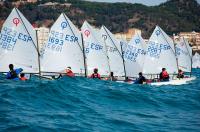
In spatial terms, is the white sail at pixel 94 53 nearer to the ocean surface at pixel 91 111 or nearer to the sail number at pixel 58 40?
the sail number at pixel 58 40

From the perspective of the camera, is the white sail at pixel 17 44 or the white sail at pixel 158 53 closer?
the white sail at pixel 17 44

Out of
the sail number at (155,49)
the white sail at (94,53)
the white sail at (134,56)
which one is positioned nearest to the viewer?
the white sail at (94,53)

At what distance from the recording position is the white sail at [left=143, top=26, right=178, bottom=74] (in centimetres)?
4031

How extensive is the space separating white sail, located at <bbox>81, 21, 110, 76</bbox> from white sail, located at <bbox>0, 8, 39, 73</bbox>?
21.9 ft

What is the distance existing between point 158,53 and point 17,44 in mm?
14897

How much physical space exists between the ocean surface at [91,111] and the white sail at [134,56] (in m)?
17.1

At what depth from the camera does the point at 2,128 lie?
41.8 ft

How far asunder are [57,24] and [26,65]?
5389mm

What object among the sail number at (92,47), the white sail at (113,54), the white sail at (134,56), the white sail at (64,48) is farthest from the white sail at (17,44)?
the white sail at (134,56)

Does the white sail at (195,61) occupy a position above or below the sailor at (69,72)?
above

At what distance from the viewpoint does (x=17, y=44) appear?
3231 centimetres

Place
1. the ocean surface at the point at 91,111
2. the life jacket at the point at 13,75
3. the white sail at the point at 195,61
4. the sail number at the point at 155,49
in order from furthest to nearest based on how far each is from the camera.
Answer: the white sail at the point at 195,61
the sail number at the point at 155,49
the life jacket at the point at 13,75
the ocean surface at the point at 91,111

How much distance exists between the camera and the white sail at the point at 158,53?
132ft

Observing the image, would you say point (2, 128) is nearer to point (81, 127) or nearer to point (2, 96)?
point (81, 127)
